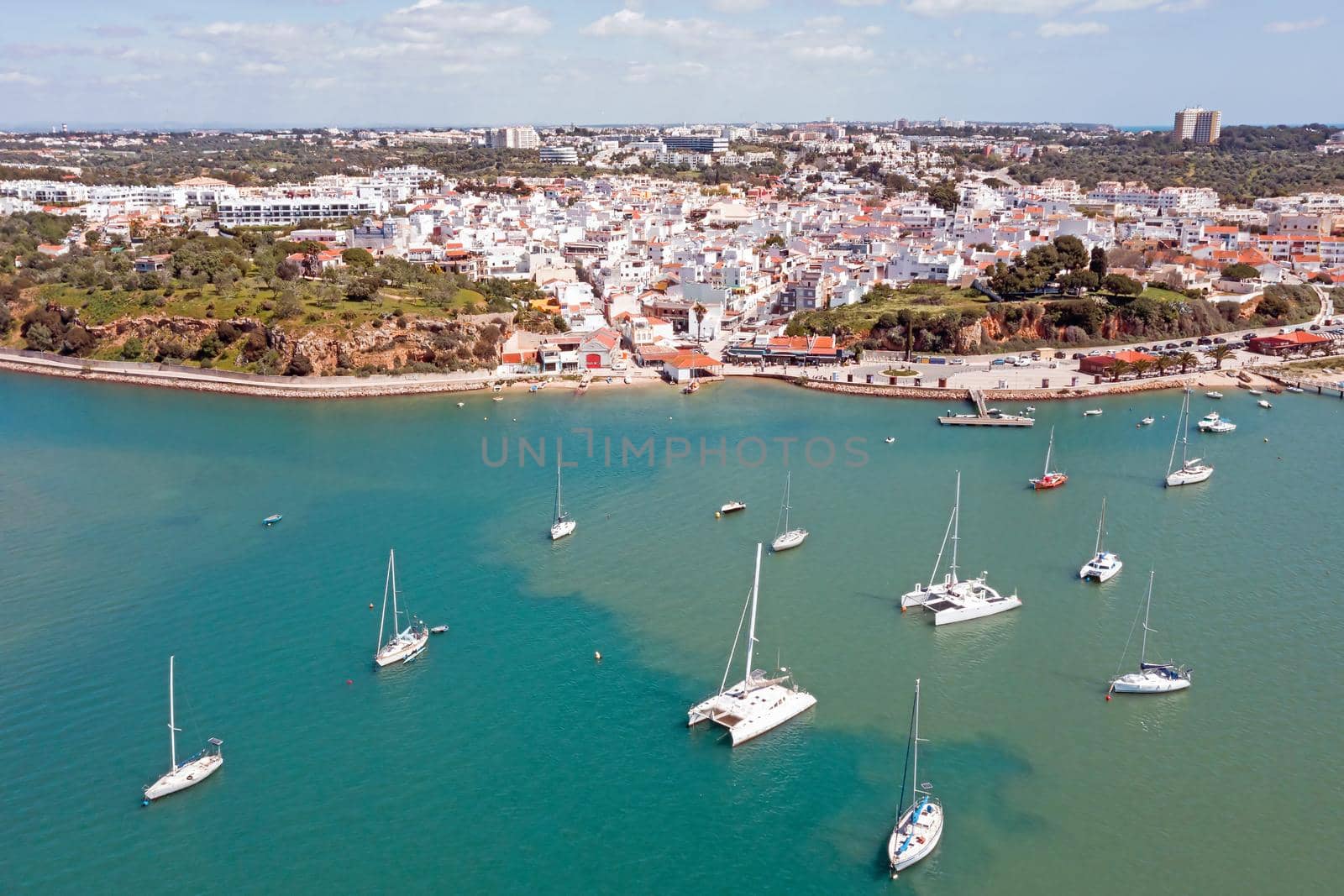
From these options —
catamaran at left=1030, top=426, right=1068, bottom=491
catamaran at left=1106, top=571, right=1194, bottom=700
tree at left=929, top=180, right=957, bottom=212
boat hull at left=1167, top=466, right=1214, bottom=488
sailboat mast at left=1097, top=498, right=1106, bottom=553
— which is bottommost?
catamaran at left=1106, top=571, right=1194, bottom=700

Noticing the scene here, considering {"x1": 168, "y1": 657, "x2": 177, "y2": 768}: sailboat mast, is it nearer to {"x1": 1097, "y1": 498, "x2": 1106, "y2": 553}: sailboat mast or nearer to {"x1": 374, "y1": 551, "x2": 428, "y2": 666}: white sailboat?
{"x1": 374, "y1": 551, "x2": 428, "y2": 666}: white sailboat

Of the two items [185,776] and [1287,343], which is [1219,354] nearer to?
[1287,343]

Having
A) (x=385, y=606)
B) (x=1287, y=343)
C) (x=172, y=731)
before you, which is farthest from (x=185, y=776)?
(x=1287, y=343)

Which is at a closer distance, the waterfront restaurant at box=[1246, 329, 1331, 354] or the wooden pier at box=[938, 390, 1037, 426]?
the wooden pier at box=[938, 390, 1037, 426]

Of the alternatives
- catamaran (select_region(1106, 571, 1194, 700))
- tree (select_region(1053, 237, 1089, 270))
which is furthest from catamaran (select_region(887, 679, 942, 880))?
tree (select_region(1053, 237, 1089, 270))

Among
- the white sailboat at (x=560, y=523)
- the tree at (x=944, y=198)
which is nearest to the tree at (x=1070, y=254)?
the tree at (x=944, y=198)

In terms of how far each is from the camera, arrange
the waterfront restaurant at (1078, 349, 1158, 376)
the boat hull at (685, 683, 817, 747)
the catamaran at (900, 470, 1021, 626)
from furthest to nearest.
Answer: the waterfront restaurant at (1078, 349, 1158, 376), the catamaran at (900, 470, 1021, 626), the boat hull at (685, 683, 817, 747)

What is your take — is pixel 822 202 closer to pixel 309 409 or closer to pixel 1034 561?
pixel 309 409
